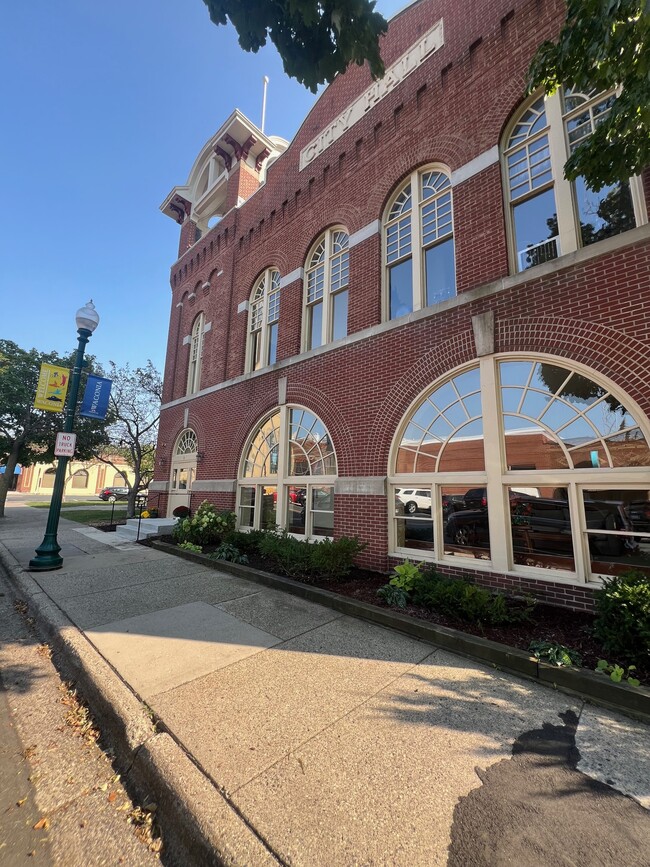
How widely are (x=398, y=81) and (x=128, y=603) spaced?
39.6 feet

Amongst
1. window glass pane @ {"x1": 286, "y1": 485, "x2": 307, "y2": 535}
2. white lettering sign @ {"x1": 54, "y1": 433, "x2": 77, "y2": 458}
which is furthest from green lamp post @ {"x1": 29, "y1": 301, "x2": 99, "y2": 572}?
window glass pane @ {"x1": 286, "y1": 485, "x2": 307, "y2": 535}

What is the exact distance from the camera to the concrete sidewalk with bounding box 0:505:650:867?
204 centimetres

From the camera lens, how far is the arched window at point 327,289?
940cm

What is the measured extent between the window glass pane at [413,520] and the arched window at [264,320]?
19.8 ft

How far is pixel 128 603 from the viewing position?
5.80 m

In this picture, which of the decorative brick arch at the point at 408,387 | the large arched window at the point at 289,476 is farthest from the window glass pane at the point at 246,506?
the decorative brick arch at the point at 408,387

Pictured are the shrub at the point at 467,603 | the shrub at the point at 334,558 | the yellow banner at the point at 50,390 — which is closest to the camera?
the shrub at the point at 467,603

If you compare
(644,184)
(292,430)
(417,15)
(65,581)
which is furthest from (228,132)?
(65,581)

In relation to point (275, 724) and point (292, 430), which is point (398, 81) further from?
point (275, 724)

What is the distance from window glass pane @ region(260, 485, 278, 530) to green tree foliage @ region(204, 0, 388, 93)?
8267 mm

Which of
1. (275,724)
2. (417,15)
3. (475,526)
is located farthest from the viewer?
(417,15)

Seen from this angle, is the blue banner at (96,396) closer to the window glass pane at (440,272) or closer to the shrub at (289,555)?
the shrub at (289,555)

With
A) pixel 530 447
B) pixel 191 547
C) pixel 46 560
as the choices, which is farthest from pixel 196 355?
pixel 530 447

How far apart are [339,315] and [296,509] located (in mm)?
4972
